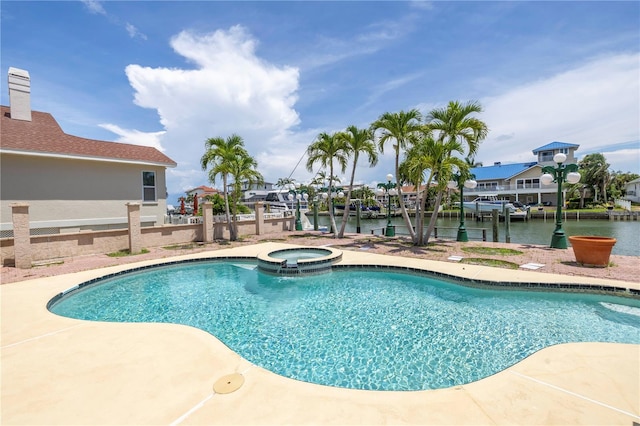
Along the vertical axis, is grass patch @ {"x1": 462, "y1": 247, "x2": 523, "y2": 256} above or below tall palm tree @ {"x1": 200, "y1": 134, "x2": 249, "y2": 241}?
below

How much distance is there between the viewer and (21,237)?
10.8 metres

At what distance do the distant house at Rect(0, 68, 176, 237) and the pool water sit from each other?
7.76 meters

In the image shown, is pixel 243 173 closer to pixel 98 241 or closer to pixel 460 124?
pixel 98 241

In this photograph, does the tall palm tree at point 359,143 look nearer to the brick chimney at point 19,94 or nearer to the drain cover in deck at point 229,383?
the drain cover in deck at point 229,383

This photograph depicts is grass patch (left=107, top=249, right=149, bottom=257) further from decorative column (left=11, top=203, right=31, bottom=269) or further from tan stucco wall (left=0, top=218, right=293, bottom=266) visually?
decorative column (left=11, top=203, right=31, bottom=269)

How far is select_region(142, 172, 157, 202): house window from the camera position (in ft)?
56.9

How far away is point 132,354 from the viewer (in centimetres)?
445

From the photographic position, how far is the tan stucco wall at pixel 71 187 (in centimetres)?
1310

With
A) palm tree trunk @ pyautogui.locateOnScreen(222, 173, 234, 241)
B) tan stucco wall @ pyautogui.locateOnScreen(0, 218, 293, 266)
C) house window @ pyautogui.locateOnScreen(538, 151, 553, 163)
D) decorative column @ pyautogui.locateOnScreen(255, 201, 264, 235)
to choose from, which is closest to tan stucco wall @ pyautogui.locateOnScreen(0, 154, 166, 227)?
tan stucco wall @ pyautogui.locateOnScreen(0, 218, 293, 266)

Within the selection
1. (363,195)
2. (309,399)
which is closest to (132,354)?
(309,399)

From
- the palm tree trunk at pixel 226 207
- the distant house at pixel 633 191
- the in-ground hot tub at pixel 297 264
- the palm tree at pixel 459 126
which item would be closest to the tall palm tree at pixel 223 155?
the palm tree trunk at pixel 226 207

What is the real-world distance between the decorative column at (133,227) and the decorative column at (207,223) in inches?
147

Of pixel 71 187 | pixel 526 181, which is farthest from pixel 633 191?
pixel 71 187

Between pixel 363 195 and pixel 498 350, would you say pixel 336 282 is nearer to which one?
pixel 498 350
